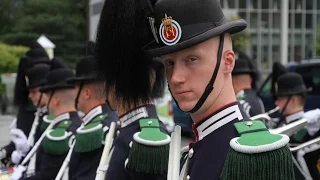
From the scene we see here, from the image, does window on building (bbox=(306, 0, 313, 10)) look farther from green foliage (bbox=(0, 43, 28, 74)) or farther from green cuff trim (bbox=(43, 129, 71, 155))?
green cuff trim (bbox=(43, 129, 71, 155))

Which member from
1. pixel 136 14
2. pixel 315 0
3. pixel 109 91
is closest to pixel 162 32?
pixel 136 14

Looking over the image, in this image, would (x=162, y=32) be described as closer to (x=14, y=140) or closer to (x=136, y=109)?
(x=136, y=109)

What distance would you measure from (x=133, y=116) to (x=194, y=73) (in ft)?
3.88

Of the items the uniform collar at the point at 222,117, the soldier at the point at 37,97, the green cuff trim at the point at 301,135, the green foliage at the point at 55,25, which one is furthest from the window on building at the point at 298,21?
the uniform collar at the point at 222,117

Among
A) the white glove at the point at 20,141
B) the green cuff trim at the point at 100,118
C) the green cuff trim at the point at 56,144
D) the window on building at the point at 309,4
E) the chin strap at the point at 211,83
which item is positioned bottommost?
the white glove at the point at 20,141

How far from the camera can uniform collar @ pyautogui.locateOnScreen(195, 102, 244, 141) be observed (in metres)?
1.88

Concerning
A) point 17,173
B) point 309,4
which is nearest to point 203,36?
point 17,173

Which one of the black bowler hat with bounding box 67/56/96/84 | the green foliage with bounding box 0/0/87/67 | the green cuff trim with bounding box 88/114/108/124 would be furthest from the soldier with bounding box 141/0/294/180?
the green foliage with bounding box 0/0/87/67

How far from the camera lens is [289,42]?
3197 centimetres

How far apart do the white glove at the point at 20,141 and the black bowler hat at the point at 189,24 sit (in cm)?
347

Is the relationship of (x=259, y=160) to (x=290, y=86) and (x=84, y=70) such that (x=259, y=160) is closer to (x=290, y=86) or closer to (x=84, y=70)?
(x=84, y=70)

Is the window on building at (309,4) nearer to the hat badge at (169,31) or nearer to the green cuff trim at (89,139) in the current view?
the green cuff trim at (89,139)

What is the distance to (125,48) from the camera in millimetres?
2246

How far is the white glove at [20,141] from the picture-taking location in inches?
199
